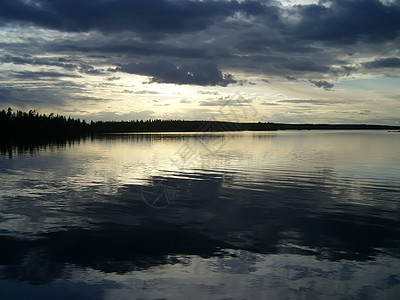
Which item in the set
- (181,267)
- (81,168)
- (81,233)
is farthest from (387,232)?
(81,168)

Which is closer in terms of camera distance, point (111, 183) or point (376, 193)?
point (376, 193)

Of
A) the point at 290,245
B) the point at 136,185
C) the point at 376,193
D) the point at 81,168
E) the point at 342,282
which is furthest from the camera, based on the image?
the point at 81,168

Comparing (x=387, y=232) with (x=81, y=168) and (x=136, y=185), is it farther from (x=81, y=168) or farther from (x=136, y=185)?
(x=81, y=168)

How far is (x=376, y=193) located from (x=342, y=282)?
54.0 ft

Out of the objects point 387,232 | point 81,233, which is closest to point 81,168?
point 81,233

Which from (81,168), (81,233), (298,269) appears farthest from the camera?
(81,168)

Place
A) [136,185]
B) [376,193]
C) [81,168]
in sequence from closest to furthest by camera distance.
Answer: [376,193]
[136,185]
[81,168]

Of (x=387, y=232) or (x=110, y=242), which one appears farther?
(x=387, y=232)

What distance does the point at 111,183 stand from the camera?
30.4 metres

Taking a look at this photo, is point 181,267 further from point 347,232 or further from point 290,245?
point 347,232

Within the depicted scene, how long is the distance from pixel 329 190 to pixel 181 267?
17721 millimetres

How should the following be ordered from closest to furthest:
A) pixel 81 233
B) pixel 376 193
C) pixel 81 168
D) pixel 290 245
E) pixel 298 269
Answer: pixel 298 269 → pixel 290 245 → pixel 81 233 → pixel 376 193 → pixel 81 168

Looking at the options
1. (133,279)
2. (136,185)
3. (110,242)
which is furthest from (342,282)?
(136,185)

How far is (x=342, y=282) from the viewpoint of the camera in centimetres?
1115
